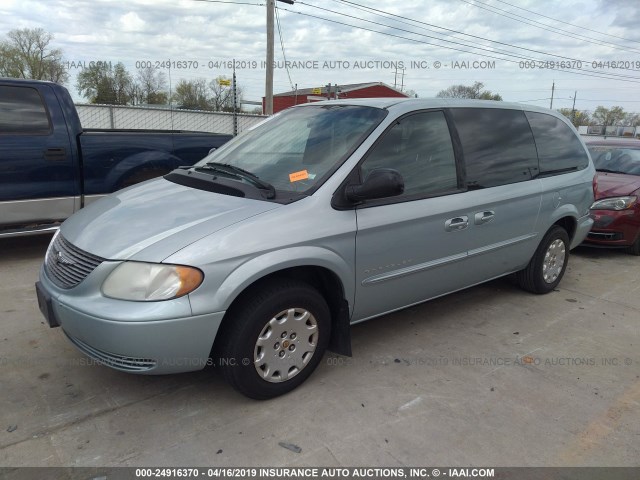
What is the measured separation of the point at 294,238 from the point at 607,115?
88149 millimetres

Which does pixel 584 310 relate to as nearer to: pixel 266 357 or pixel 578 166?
pixel 578 166

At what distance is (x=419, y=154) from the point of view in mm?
3365

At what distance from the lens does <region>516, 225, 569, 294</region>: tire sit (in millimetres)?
4500

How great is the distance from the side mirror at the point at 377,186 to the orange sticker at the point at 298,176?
300 millimetres

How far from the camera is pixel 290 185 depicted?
296 centimetres

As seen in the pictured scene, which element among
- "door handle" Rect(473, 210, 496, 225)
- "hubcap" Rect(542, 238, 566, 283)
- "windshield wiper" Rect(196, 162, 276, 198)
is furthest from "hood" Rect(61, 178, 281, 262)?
"hubcap" Rect(542, 238, 566, 283)

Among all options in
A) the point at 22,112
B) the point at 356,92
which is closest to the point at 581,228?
the point at 22,112

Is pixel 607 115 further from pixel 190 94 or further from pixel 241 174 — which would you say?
pixel 241 174

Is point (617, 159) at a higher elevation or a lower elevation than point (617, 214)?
higher

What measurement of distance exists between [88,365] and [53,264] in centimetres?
74

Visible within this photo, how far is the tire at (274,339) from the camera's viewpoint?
257 cm

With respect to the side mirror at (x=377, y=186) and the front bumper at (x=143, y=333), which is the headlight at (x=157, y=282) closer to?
the front bumper at (x=143, y=333)

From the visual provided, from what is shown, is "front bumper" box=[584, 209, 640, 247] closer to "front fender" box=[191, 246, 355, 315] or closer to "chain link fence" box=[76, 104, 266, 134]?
"front fender" box=[191, 246, 355, 315]

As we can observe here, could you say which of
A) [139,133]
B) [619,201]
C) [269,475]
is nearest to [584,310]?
[619,201]
